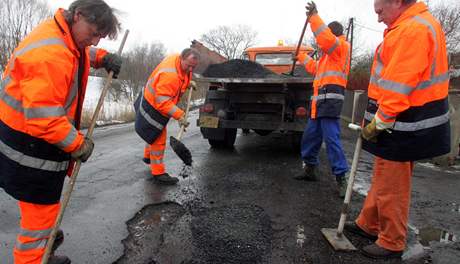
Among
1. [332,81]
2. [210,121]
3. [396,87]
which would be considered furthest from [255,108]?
[396,87]

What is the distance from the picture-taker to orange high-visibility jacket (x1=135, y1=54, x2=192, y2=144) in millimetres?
3922

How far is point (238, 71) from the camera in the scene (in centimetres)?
575

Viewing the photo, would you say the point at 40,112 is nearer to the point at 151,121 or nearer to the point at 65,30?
the point at 65,30

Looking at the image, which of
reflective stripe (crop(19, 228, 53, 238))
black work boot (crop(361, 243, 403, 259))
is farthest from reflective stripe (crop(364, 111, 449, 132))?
reflective stripe (crop(19, 228, 53, 238))

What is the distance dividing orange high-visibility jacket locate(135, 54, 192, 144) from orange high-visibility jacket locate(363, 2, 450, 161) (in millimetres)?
2315

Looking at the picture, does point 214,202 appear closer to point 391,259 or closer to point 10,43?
point 391,259

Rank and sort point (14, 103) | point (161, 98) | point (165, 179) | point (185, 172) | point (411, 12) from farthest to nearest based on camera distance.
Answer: point (185, 172)
point (165, 179)
point (161, 98)
point (411, 12)
point (14, 103)

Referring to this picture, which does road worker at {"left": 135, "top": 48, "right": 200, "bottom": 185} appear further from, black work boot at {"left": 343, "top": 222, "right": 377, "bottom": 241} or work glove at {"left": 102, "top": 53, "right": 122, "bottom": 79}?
black work boot at {"left": 343, "top": 222, "right": 377, "bottom": 241}

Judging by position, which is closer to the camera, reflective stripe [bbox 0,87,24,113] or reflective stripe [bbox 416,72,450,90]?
reflective stripe [bbox 0,87,24,113]

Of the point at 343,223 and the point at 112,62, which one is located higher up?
the point at 112,62

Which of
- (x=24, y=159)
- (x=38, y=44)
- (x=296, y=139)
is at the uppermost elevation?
(x=38, y=44)

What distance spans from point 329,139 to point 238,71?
2353mm

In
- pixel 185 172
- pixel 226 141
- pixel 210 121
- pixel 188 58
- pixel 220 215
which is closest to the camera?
pixel 220 215

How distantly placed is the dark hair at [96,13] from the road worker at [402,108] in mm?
1856
